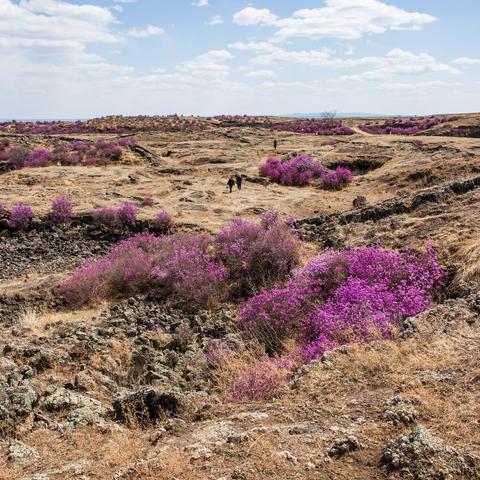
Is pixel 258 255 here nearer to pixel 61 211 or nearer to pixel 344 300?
pixel 344 300

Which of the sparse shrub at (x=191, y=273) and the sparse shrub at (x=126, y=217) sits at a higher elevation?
the sparse shrub at (x=126, y=217)

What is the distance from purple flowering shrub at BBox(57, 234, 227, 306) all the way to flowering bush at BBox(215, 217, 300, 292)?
53 cm

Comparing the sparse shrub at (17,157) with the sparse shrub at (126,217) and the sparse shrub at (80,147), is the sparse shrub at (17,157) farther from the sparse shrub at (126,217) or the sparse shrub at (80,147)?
the sparse shrub at (126,217)

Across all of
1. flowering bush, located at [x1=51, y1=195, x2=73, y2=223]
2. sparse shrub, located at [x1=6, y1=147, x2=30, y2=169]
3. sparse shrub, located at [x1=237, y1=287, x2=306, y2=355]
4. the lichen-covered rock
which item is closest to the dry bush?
sparse shrub, located at [x1=237, y1=287, x2=306, y2=355]

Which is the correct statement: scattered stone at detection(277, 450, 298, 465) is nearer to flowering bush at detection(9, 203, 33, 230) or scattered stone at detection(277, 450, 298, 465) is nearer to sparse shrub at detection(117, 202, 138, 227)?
sparse shrub at detection(117, 202, 138, 227)

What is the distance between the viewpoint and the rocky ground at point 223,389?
14.8ft

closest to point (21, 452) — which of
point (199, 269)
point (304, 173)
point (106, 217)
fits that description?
point (199, 269)

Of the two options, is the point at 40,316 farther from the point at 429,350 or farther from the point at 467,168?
the point at 467,168

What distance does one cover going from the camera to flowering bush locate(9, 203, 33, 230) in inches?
763

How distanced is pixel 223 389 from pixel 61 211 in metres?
15.2

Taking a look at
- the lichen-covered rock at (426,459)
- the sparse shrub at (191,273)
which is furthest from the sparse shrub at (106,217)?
the lichen-covered rock at (426,459)

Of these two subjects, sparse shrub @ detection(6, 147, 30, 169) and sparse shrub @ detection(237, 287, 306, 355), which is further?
sparse shrub @ detection(6, 147, 30, 169)

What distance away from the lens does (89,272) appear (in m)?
13.3

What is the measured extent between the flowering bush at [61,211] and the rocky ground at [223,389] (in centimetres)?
293
